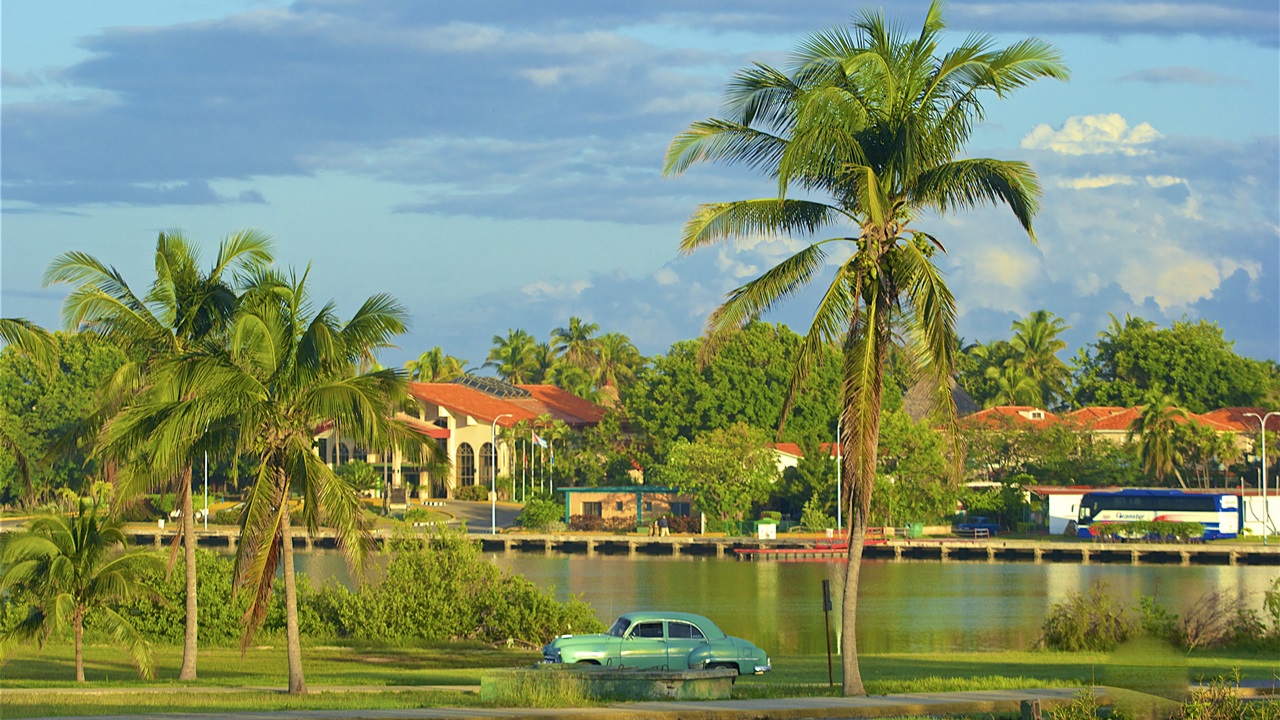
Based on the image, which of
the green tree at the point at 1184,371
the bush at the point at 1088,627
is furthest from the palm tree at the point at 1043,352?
the bush at the point at 1088,627

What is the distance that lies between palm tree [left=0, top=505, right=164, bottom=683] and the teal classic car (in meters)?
7.90

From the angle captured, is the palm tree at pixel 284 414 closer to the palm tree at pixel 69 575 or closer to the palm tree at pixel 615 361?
the palm tree at pixel 69 575

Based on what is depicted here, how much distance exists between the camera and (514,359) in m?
162

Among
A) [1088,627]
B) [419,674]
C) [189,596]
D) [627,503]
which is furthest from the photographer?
[627,503]

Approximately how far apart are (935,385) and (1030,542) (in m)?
66.4

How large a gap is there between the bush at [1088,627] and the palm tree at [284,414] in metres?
19.6

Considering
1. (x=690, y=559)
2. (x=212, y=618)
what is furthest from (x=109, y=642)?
(x=690, y=559)

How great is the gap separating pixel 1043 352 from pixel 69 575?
127 metres

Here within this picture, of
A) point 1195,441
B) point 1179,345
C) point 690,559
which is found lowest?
point 690,559

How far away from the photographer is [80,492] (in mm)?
109250

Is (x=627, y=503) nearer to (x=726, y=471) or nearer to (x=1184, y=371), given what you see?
(x=726, y=471)

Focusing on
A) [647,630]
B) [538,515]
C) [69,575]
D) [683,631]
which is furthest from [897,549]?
[69,575]

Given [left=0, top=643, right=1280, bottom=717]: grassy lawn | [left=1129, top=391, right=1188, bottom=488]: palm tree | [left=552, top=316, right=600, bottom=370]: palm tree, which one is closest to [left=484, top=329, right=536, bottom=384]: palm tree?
[left=552, top=316, right=600, bottom=370]: palm tree

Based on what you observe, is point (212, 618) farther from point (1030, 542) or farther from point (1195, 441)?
point (1195, 441)
